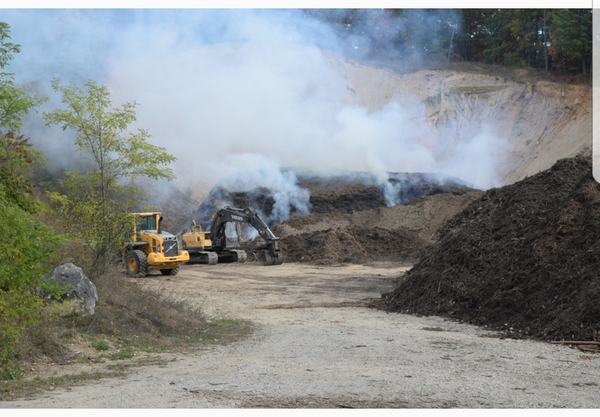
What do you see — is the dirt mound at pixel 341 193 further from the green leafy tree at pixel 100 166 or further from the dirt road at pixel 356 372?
the dirt road at pixel 356 372

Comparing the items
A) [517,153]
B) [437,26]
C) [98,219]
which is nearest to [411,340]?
[98,219]

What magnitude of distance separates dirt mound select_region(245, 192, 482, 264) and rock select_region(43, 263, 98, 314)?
1748 cm

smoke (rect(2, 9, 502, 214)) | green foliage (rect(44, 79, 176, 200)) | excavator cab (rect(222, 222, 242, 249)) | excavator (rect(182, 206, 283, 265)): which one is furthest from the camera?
smoke (rect(2, 9, 502, 214))

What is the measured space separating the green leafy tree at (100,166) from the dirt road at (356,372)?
108 inches

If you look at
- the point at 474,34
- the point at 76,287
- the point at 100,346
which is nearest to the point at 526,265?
the point at 100,346

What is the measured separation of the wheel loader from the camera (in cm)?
2128

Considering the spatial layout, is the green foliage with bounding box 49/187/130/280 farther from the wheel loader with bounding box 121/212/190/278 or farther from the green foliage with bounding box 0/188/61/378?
the wheel loader with bounding box 121/212/190/278

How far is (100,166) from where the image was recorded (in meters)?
14.9

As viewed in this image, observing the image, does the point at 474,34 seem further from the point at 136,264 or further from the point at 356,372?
the point at 356,372

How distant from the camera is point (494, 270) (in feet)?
44.2

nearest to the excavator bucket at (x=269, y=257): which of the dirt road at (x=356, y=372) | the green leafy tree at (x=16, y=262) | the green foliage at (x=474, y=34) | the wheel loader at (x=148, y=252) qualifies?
the wheel loader at (x=148, y=252)

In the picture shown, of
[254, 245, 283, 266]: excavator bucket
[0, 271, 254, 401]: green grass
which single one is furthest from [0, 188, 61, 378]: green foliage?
[254, 245, 283, 266]: excavator bucket

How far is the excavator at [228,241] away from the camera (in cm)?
2578

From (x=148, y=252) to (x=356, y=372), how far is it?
591 inches
